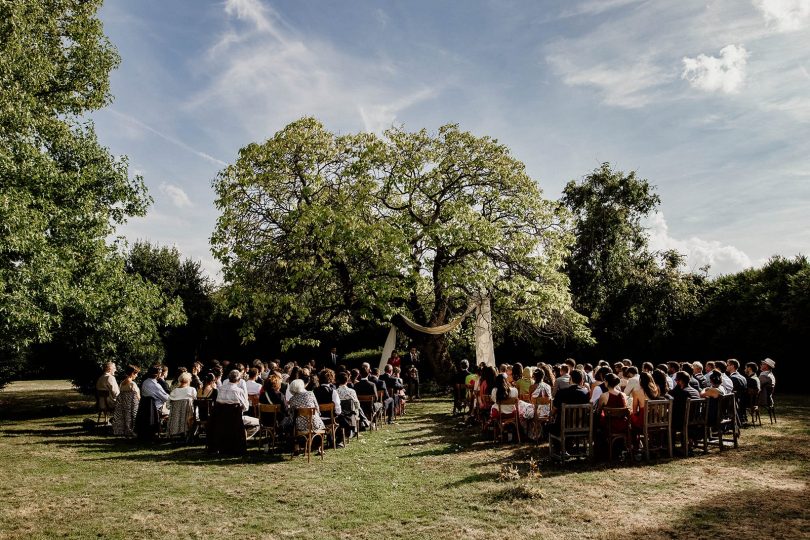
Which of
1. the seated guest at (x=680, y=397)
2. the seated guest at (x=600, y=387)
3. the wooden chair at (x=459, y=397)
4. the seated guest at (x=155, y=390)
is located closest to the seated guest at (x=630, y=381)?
the seated guest at (x=600, y=387)

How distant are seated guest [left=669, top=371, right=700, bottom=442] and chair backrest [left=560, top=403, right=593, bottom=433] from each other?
5.24 feet

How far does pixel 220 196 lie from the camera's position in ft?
58.6

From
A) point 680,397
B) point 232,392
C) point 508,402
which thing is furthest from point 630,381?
point 232,392

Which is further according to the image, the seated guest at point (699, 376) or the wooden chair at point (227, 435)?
the seated guest at point (699, 376)

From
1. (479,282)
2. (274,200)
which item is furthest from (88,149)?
(479,282)

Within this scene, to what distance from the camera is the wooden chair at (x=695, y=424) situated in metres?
9.38

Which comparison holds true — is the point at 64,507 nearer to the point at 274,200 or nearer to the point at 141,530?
the point at 141,530

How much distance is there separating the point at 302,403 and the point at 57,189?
1083 cm

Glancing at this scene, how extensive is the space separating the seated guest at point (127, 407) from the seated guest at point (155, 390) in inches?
13.5

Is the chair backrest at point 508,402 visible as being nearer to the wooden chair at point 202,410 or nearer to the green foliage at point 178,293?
the wooden chair at point 202,410

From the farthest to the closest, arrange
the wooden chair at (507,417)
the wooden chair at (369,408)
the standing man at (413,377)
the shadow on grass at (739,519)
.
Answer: the standing man at (413,377), the wooden chair at (369,408), the wooden chair at (507,417), the shadow on grass at (739,519)

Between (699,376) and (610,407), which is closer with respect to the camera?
(610,407)

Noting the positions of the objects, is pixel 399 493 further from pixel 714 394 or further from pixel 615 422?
pixel 714 394

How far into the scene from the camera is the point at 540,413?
10906 millimetres
